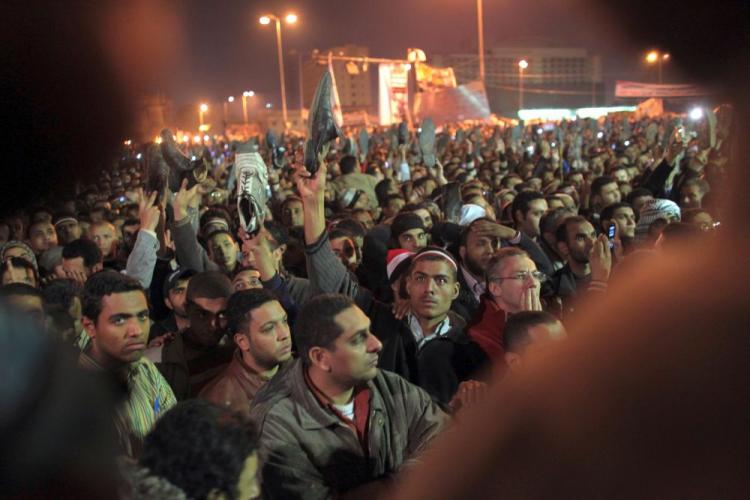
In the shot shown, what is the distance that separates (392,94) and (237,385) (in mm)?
26140

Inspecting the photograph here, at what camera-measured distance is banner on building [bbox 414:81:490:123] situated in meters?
22.6

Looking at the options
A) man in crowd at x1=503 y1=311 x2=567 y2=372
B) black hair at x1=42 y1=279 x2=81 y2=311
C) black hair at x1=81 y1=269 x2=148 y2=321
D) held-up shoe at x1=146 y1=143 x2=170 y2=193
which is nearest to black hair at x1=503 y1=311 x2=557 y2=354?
man in crowd at x1=503 y1=311 x2=567 y2=372

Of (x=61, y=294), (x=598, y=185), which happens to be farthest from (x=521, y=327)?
(x=598, y=185)

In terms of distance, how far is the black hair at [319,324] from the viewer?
3.16 meters

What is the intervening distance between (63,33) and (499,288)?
2587mm

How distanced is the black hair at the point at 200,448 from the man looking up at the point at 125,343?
1.25 meters

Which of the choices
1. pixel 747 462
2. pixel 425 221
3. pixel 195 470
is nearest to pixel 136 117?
pixel 425 221

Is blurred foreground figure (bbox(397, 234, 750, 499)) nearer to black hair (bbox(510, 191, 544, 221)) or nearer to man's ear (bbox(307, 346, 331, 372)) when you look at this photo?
man's ear (bbox(307, 346, 331, 372))

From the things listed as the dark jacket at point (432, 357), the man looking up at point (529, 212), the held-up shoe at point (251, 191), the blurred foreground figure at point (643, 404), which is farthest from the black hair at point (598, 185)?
the blurred foreground figure at point (643, 404)

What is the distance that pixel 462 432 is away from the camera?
3.81 feet

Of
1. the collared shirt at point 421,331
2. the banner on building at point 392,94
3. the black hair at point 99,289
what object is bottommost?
the collared shirt at point 421,331

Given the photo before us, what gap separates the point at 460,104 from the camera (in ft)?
75.2

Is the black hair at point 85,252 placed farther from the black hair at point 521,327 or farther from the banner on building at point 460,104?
the banner on building at point 460,104

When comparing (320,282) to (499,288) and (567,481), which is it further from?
(567,481)
